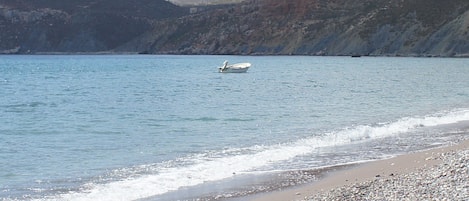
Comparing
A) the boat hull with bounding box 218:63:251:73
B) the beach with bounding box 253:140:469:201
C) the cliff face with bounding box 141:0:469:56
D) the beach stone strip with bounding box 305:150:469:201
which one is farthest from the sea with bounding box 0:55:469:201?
the cliff face with bounding box 141:0:469:56

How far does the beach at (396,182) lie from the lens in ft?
39.0

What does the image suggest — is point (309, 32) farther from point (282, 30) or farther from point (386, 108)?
point (386, 108)

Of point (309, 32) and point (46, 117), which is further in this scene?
point (309, 32)

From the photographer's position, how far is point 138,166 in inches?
707

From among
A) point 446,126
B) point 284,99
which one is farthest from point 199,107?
point 446,126

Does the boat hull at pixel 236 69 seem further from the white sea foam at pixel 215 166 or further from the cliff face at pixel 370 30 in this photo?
the white sea foam at pixel 215 166

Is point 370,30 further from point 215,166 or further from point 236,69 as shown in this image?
point 215,166

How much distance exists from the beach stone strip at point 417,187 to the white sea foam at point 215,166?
11.4 feet

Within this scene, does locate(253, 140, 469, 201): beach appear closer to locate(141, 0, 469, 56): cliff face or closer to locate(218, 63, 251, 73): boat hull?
locate(218, 63, 251, 73): boat hull

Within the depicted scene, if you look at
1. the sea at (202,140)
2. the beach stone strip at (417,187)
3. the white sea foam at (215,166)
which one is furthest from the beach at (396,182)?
the white sea foam at (215,166)

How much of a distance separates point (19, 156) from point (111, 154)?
98.0 inches

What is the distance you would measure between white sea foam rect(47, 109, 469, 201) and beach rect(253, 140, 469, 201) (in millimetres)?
2235

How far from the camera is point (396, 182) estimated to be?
13.2 metres

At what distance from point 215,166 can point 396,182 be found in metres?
5.41
